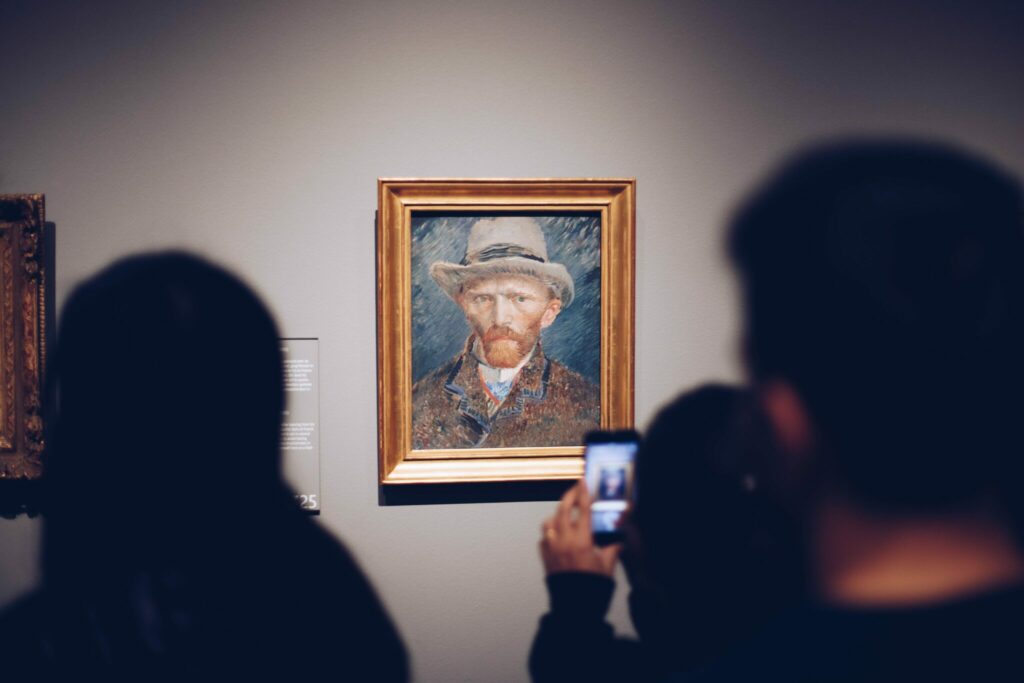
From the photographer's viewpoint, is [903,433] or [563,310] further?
[563,310]

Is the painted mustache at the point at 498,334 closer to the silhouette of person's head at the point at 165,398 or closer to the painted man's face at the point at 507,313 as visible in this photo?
the painted man's face at the point at 507,313

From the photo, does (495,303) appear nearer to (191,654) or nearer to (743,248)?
(743,248)

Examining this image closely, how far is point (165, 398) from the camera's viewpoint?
1.24m

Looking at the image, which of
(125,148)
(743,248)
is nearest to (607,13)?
(743,248)

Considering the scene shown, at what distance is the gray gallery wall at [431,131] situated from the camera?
1.24 m

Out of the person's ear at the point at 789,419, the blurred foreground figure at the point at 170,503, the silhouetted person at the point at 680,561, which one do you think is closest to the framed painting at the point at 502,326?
the silhouetted person at the point at 680,561

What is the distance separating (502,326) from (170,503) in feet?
2.69

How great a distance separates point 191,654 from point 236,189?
1.01 metres

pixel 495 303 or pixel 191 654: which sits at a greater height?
pixel 495 303

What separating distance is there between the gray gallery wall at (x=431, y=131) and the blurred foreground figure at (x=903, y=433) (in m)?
0.63

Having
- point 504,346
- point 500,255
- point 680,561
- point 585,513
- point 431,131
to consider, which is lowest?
point 680,561

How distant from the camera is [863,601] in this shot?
618 mm

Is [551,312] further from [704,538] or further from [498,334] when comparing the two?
[704,538]

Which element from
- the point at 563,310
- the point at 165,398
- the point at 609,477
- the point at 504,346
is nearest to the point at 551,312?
the point at 563,310
